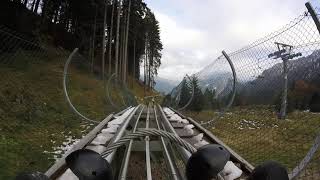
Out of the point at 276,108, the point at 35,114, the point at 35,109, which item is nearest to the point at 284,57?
the point at 276,108

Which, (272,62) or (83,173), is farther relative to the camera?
(272,62)

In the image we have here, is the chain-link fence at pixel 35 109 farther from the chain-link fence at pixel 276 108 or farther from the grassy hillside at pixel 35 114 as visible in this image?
the chain-link fence at pixel 276 108

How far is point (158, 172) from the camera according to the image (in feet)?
21.8

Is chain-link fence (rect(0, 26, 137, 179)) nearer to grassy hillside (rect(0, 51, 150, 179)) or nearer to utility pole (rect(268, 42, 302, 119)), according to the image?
grassy hillside (rect(0, 51, 150, 179))

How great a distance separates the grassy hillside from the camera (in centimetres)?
834

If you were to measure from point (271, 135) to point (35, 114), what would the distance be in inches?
317

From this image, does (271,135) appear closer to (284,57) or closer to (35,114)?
(284,57)

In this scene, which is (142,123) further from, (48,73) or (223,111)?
(48,73)

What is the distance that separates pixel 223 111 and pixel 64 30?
113ft

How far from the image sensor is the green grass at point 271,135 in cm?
528

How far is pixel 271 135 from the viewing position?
661 centimetres

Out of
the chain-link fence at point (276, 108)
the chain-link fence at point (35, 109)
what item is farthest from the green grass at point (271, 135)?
the chain-link fence at point (35, 109)

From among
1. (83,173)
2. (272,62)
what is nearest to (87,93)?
(272,62)

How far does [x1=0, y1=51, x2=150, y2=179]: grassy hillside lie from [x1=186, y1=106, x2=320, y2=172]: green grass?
136 inches
